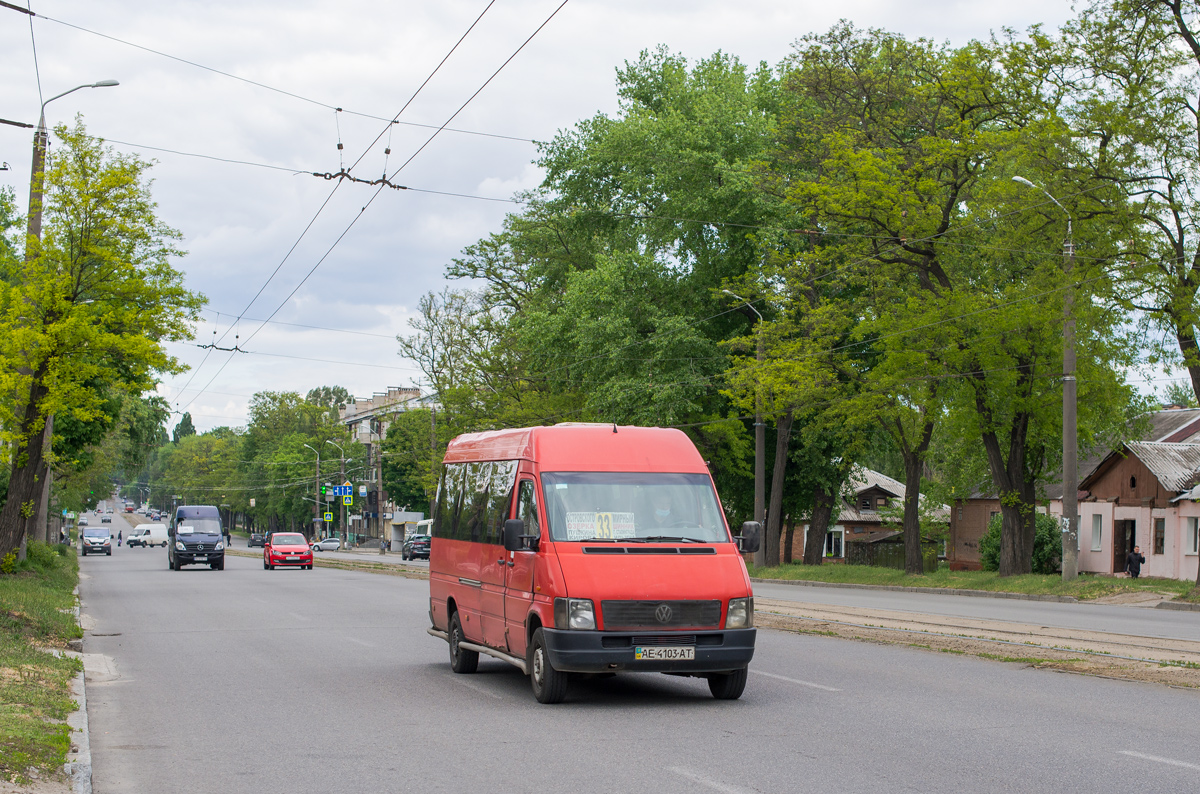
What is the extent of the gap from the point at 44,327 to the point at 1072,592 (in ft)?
76.1

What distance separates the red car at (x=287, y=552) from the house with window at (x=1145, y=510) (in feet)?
98.9

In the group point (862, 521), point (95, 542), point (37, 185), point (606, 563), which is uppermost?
point (37, 185)

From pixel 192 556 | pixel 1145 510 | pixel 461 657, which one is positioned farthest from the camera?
pixel 1145 510

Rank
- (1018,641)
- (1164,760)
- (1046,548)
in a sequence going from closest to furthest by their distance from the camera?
(1164,760) < (1018,641) < (1046,548)

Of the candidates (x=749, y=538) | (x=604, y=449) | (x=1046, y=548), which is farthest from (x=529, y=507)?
(x=1046, y=548)

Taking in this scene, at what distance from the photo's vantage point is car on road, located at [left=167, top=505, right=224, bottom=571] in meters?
43.7

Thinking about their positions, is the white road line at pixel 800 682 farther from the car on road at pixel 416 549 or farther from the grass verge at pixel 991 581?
the car on road at pixel 416 549

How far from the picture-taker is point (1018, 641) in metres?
16.1

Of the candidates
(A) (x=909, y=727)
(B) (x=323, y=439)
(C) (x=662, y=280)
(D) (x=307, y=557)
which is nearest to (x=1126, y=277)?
(C) (x=662, y=280)

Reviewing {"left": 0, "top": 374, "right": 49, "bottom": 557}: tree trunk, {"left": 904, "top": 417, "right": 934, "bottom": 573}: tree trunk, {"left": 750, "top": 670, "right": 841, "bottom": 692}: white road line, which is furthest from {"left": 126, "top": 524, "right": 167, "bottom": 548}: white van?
{"left": 750, "top": 670, "right": 841, "bottom": 692}: white road line

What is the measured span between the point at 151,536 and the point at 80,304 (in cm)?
7430

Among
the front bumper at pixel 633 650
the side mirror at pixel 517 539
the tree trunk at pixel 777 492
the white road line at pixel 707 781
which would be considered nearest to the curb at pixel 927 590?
the tree trunk at pixel 777 492

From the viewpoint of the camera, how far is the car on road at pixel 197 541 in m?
43.7

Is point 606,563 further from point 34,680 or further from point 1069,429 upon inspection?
point 1069,429
